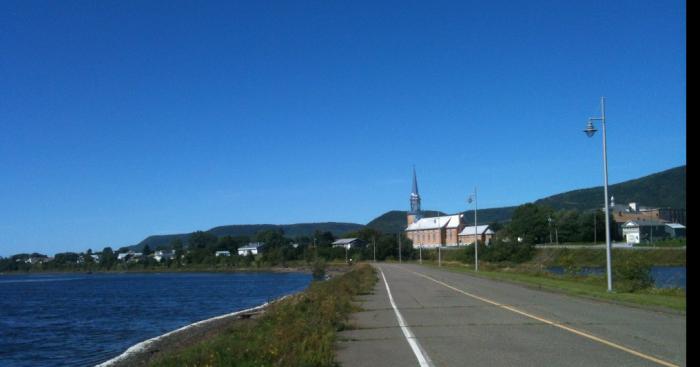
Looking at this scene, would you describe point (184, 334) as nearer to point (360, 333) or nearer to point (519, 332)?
point (360, 333)

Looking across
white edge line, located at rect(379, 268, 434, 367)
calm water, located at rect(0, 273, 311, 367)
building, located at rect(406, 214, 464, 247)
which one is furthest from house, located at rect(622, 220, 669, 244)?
white edge line, located at rect(379, 268, 434, 367)

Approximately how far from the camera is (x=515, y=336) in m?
15.2

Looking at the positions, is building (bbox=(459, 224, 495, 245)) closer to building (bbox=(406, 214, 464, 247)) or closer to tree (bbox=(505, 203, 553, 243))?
building (bbox=(406, 214, 464, 247))

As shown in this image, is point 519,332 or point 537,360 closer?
point 537,360

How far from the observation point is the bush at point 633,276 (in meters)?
30.2

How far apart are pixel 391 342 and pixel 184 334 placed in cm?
1615

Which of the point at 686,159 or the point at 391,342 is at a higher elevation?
the point at 686,159

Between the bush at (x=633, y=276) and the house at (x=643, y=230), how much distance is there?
126 metres

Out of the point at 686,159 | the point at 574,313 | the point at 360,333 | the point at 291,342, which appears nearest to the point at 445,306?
the point at 574,313

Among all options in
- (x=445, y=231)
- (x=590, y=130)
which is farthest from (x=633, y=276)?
(x=445, y=231)

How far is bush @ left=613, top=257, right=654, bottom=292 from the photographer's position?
30.2 m

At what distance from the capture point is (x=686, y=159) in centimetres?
508
